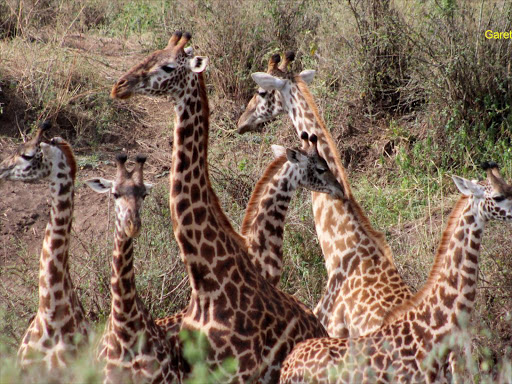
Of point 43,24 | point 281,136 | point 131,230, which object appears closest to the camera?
point 131,230

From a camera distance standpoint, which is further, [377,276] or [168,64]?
[377,276]

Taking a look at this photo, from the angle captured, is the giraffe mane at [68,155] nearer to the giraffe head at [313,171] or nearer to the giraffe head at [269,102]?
the giraffe head at [313,171]

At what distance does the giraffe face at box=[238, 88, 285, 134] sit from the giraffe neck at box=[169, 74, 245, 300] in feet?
6.54

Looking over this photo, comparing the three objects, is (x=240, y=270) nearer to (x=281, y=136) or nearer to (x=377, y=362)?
(x=377, y=362)

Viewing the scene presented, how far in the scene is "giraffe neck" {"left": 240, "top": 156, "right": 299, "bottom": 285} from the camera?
6.36 meters

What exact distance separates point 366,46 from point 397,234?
2.50 metres

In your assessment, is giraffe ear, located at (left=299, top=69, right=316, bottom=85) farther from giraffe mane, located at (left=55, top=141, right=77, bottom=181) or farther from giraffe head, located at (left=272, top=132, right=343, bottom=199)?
giraffe mane, located at (left=55, top=141, right=77, bottom=181)

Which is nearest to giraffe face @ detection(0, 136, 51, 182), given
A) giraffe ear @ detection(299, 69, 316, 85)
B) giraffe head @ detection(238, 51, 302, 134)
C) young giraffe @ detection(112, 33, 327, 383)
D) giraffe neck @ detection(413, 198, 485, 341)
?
young giraffe @ detection(112, 33, 327, 383)

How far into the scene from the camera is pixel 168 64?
5527 millimetres

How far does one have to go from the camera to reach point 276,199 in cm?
640

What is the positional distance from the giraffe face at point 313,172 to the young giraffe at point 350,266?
0.66ft

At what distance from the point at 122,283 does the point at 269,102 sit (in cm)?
295

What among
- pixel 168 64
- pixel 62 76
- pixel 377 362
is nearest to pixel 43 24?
pixel 62 76

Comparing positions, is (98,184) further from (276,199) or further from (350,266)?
(350,266)
